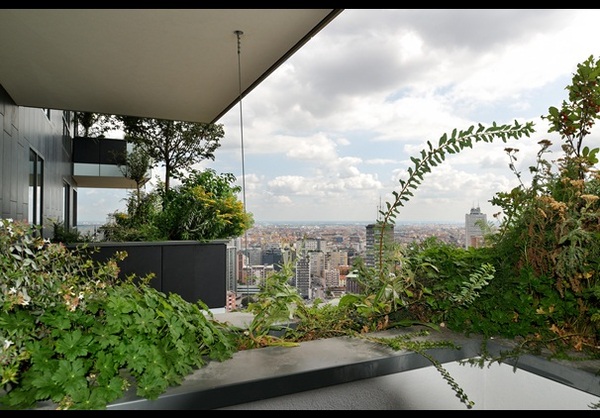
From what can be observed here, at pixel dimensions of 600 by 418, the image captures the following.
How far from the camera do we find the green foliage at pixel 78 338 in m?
1.29

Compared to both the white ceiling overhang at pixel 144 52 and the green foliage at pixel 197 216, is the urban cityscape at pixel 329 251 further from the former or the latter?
the green foliage at pixel 197 216

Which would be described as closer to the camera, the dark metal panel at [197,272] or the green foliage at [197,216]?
the dark metal panel at [197,272]

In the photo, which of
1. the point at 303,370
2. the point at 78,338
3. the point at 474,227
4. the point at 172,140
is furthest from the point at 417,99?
the point at 172,140

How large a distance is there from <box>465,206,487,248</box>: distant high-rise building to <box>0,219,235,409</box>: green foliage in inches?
61.0

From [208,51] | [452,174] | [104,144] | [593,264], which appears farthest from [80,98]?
[104,144]

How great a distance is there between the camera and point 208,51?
4.00 meters

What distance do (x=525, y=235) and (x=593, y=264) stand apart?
29cm

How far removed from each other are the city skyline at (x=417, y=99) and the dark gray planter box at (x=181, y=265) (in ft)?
3.28

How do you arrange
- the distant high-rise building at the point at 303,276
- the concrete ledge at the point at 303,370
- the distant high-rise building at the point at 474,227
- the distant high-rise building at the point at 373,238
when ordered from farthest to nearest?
the distant high-rise building at the point at 474,227 → the distant high-rise building at the point at 373,238 → the distant high-rise building at the point at 303,276 → the concrete ledge at the point at 303,370

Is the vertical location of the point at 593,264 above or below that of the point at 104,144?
below

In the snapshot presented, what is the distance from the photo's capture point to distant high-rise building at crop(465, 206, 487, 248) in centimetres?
249

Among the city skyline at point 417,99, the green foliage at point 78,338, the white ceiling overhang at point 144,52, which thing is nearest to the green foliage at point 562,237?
the city skyline at point 417,99

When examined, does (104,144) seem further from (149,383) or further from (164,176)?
(149,383)

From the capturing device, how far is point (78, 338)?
1371mm
